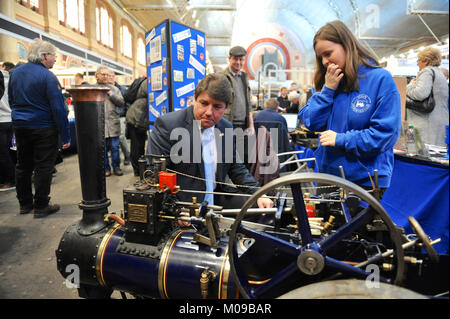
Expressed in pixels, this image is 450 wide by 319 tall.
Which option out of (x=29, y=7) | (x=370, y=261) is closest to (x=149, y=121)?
(x=29, y=7)

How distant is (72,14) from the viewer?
106 inches

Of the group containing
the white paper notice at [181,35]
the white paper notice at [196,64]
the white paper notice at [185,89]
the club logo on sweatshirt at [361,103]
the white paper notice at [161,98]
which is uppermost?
the white paper notice at [181,35]

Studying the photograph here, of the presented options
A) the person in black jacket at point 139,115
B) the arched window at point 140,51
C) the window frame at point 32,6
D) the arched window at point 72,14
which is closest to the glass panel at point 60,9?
the arched window at point 72,14

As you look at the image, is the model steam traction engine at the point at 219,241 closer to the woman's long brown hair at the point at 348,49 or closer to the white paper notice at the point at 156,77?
the woman's long brown hair at the point at 348,49

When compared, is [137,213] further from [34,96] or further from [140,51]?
[140,51]

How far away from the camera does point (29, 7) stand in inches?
83.8

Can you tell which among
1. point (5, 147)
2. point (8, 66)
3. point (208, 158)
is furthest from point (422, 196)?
point (5, 147)

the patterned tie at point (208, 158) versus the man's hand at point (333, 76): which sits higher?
the man's hand at point (333, 76)

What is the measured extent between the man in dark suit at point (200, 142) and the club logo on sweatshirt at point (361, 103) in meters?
0.58

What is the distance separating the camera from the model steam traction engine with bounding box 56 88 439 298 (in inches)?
34.5

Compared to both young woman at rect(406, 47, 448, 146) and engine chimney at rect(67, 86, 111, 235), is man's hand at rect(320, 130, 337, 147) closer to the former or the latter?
engine chimney at rect(67, 86, 111, 235)

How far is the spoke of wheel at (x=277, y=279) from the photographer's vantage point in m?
0.91

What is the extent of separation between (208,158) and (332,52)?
81 centimetres
